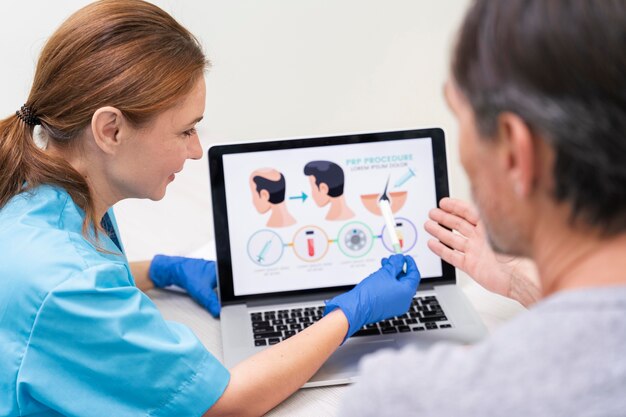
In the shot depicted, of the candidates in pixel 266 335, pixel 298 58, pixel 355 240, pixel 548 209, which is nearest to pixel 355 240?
pixel 355 240

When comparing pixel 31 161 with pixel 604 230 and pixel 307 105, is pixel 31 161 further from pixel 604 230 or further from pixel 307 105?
pixel 307 105

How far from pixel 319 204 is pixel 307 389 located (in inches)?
12.5

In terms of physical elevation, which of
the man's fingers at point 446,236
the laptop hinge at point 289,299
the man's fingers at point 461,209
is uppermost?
the man's fingers at point 461,209

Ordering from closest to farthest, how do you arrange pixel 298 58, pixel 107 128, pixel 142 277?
pixel 107 128
pixel 142 277
pixel 298 58

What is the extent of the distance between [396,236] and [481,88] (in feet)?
2.36

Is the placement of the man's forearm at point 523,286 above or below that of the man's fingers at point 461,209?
below

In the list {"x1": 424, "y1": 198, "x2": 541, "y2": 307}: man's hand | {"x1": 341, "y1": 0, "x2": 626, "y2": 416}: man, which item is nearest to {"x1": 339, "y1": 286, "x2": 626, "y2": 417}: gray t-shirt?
{"x1": 341, "y1": 0, "x2": 626, "y2": 416}: man

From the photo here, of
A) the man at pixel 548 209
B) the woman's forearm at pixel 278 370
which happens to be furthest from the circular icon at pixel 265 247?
the man at pixel 548 209

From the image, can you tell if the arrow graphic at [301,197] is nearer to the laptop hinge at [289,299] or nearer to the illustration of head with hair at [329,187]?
the illustration of head with hair at [329,187]

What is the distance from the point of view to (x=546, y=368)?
585 millimetres

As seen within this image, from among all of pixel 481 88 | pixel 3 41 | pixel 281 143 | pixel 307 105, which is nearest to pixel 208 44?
pixel 307 105

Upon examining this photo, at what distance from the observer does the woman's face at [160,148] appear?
3.81 ft

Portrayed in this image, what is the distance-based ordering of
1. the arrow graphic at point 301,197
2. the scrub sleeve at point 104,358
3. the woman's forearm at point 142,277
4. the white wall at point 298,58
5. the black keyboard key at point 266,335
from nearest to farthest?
the scrub sleeve at point 104,358
the black keyboard key at point 266,335
the arrow graphic at point 301,197
the woman's forearm at point 142,277
the white wall at point 298,58

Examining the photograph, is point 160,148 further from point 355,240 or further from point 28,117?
point 355,240
